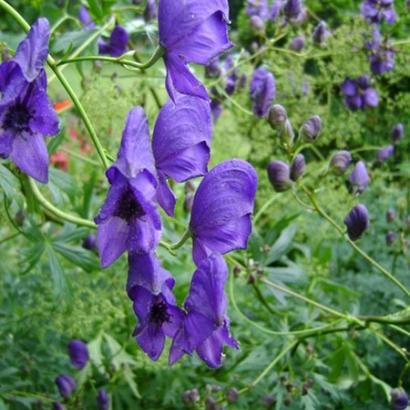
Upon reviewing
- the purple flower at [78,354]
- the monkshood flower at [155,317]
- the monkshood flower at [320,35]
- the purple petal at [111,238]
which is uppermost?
the purple petal at [111,238]

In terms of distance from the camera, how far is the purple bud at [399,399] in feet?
4.25

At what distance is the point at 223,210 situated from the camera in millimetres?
818

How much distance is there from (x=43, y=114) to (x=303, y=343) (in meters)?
1.00

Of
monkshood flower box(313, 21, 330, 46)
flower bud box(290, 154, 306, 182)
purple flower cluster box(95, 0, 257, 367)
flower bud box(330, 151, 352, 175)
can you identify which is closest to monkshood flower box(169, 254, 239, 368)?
purple flower cluster box(95, 0, 257, 367)

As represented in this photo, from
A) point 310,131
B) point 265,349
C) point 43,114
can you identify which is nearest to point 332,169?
point 310,131

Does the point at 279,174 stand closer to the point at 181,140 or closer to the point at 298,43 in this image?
the point at 181,140

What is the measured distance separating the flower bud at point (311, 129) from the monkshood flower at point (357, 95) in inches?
34.1

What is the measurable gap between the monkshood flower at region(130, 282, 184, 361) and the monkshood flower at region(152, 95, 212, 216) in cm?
10

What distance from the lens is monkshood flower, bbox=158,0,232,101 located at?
77 centimetres

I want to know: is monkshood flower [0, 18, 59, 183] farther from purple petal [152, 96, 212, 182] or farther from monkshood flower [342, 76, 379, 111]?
monkshood flower [342, 76, 379, 111]

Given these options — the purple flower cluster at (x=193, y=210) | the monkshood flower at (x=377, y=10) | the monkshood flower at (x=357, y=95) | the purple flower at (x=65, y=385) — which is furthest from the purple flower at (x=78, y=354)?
the monkshood flower at (x=377, y=10)

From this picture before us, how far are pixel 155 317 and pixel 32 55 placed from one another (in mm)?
264

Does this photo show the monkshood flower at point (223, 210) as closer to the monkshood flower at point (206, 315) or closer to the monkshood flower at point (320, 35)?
the monkshood flower at point (206, 315)

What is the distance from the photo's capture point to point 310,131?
50.2 inches
